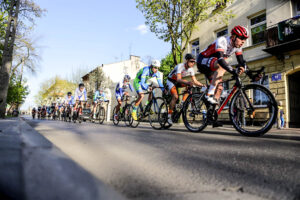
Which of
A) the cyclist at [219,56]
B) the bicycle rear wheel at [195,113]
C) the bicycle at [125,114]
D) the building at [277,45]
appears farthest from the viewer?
the building at [277,45]

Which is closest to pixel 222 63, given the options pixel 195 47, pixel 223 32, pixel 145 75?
pixel 145 75

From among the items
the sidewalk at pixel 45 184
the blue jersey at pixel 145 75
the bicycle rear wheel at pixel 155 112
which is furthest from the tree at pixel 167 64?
the sidewalk at pixel 45 184

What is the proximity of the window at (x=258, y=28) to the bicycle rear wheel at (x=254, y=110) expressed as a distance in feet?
39.1

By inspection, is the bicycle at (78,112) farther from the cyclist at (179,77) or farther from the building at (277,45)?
the building at (277,45)

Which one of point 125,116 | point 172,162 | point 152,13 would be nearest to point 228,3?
point 152,13

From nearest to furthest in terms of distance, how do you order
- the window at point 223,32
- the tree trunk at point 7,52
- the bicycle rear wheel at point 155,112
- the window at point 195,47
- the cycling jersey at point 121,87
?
the bicycle rear wheel at point 155,112 → the cycling jersey at point 121,87 → the tree trunk at point 7,52 → the window at point 223,32 → the window at point 195,47

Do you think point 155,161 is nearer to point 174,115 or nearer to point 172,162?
point 172,162

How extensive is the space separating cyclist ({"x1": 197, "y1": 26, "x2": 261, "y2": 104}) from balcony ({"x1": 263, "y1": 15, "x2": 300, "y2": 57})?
9.02 m

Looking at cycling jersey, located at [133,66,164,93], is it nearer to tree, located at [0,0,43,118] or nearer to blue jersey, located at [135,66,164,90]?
blue jersey, located at [135,66,164,90]

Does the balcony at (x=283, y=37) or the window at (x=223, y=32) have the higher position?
the window at (x=223, y=32)

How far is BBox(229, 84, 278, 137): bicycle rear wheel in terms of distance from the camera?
3469 mm

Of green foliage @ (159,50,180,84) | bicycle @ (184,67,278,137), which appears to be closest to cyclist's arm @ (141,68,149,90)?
bicycle @ (184,67,278,137)

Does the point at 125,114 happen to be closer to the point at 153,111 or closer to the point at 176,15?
the point at 153,111

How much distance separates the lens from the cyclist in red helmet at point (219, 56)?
413cm
